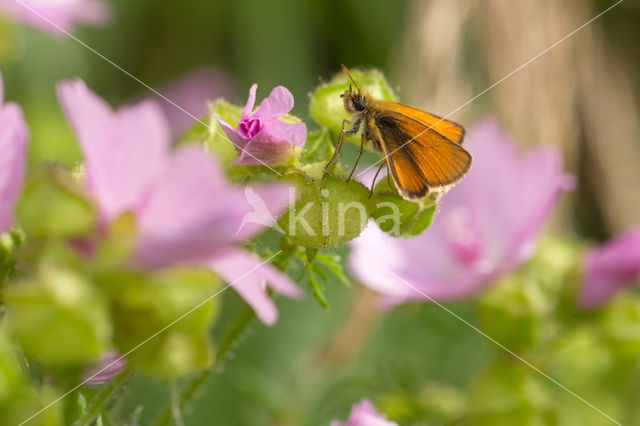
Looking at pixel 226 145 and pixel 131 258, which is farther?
pixel 226 145

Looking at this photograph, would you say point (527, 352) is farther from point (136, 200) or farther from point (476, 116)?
point (476, 116)

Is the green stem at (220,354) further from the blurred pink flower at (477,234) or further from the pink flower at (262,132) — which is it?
the blurred pink flower at (477,234)

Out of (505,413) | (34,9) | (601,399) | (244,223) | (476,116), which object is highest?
(476,116)

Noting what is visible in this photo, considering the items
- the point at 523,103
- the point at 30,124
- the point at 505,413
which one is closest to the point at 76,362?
the point at 505,413

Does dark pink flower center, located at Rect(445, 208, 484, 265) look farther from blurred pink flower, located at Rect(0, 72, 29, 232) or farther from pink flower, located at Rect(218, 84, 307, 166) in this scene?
blurred pink flower, located at Rect(0, 72, 29, 232)

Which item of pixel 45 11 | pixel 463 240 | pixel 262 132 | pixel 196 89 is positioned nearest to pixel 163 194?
pixel 262 132

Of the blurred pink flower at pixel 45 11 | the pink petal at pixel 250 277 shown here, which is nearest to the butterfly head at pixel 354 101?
the pink petal at pixel 250 277

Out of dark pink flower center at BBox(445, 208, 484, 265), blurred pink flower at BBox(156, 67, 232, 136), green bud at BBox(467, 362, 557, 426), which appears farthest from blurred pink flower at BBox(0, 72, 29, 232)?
blurred pink flower at BBox(156, 67, 232, 136)
